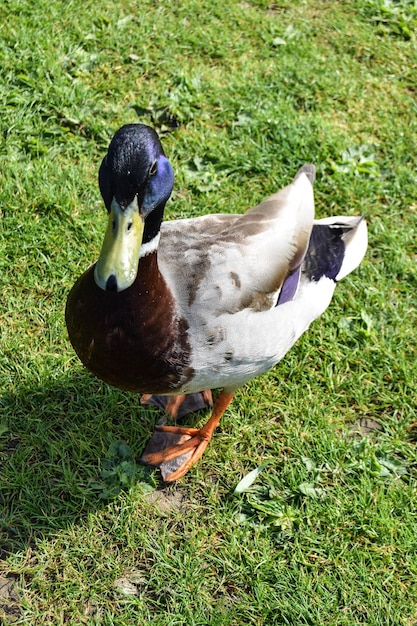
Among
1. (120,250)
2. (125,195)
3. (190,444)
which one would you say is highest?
(125,195)

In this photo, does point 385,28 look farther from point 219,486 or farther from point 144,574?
point 144,574

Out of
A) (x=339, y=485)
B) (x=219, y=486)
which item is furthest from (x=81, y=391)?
(x=339, y=485)

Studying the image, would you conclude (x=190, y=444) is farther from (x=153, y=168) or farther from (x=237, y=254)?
(x=153, y=168)

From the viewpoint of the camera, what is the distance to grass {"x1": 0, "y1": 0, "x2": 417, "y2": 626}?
254 cm

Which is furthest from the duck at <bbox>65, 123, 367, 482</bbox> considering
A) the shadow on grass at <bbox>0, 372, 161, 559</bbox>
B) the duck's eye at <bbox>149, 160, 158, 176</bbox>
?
the shadow on grass at <bbox>0, 372, 161, 559</bbox>

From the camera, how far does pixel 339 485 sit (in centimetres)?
282

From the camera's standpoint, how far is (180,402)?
3.00 meters

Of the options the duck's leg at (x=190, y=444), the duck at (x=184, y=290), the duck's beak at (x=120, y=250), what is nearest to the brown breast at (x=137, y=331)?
the duck at (x=184, y=290)

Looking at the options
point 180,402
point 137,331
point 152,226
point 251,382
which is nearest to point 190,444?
point 180,402

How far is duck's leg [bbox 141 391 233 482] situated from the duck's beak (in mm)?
1066

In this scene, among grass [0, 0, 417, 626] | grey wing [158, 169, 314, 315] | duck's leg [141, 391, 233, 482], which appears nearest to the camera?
grey wing [158, 169, 314, 315]

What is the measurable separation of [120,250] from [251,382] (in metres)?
1.39

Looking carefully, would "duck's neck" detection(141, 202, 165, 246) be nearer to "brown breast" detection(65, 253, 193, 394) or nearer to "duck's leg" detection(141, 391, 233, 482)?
"brown breast" detection(65, 253, 193, 394)

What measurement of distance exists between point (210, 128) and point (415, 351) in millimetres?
1745
